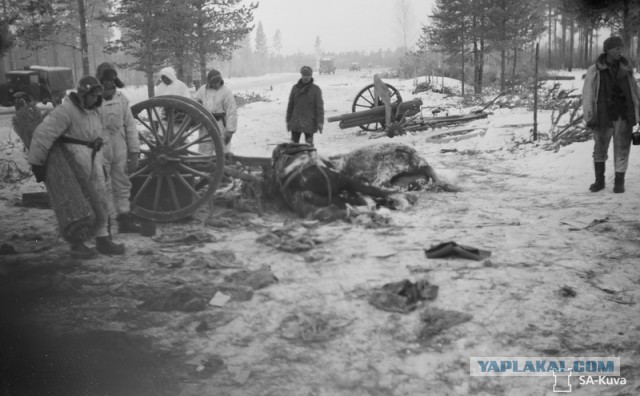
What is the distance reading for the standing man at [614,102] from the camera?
6953mm

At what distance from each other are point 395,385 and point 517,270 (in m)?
2.16

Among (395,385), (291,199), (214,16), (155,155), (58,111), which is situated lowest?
(395,385)

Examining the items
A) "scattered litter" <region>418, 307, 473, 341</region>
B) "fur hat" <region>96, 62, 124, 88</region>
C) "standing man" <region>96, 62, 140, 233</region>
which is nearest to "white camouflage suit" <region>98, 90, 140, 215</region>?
"standing man" <region>96, 62, 140, 233</region>

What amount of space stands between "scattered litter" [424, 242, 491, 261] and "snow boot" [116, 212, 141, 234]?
3451 mm

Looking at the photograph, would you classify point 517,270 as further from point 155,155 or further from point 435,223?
point 155,155

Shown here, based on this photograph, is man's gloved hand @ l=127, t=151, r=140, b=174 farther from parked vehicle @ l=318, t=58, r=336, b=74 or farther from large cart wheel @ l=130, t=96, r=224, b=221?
parked vehicle @ l=318, t=58, r=336, b=74

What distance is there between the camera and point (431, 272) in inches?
192

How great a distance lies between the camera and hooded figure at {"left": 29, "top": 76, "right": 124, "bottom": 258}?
204 inches

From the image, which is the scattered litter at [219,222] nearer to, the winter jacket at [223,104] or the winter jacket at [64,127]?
the winter jacket at [64,127]

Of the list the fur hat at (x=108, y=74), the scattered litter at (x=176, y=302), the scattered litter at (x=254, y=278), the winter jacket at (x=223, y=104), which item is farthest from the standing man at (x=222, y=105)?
the scattered litter at (x=176, y=302)

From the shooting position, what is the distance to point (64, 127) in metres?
5.25

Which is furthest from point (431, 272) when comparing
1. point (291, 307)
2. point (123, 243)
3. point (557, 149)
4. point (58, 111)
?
point (557, 149)

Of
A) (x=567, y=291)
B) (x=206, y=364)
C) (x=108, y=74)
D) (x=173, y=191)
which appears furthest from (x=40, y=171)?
(x=567, y=291)

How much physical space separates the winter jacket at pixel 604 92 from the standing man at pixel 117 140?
18.7 ft
